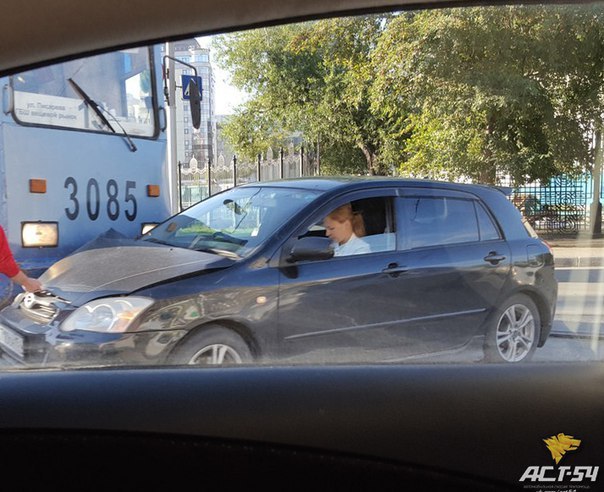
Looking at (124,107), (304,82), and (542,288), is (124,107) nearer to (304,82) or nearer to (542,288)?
(304,82)

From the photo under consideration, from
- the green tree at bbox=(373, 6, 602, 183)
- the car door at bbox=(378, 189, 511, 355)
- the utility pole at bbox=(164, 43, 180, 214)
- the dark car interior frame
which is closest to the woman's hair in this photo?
the car door at bbox=(378, 189, 511, 355)

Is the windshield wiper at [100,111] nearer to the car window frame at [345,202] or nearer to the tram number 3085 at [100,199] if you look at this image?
the tram number 3085 at [100,199]

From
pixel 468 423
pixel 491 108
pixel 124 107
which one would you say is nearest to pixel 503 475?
pixel 468 423

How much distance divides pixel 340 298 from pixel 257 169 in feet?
2.83

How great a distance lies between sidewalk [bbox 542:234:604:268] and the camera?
284 cm

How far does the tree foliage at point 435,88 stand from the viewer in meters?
2.28

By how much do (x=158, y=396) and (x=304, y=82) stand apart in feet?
4.99

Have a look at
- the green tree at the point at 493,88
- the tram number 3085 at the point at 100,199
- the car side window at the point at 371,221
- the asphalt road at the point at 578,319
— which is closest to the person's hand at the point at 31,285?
the tram number 3085 at the point at 100,199

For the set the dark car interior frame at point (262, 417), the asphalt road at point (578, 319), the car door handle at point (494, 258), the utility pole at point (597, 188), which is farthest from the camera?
the car door handle at point (494, 258)

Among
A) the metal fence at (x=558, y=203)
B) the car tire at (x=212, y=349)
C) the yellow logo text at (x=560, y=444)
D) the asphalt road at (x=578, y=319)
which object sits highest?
the metal fence at (x=558, y=203)

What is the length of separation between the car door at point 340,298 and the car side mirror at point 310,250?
0.03 m

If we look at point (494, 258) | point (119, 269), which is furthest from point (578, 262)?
point (119, 269)

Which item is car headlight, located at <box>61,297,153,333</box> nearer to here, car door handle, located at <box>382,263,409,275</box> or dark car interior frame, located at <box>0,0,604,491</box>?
dark car interior frame, located at <box>0,0,604,491</box>

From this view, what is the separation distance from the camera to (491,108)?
269 cm
